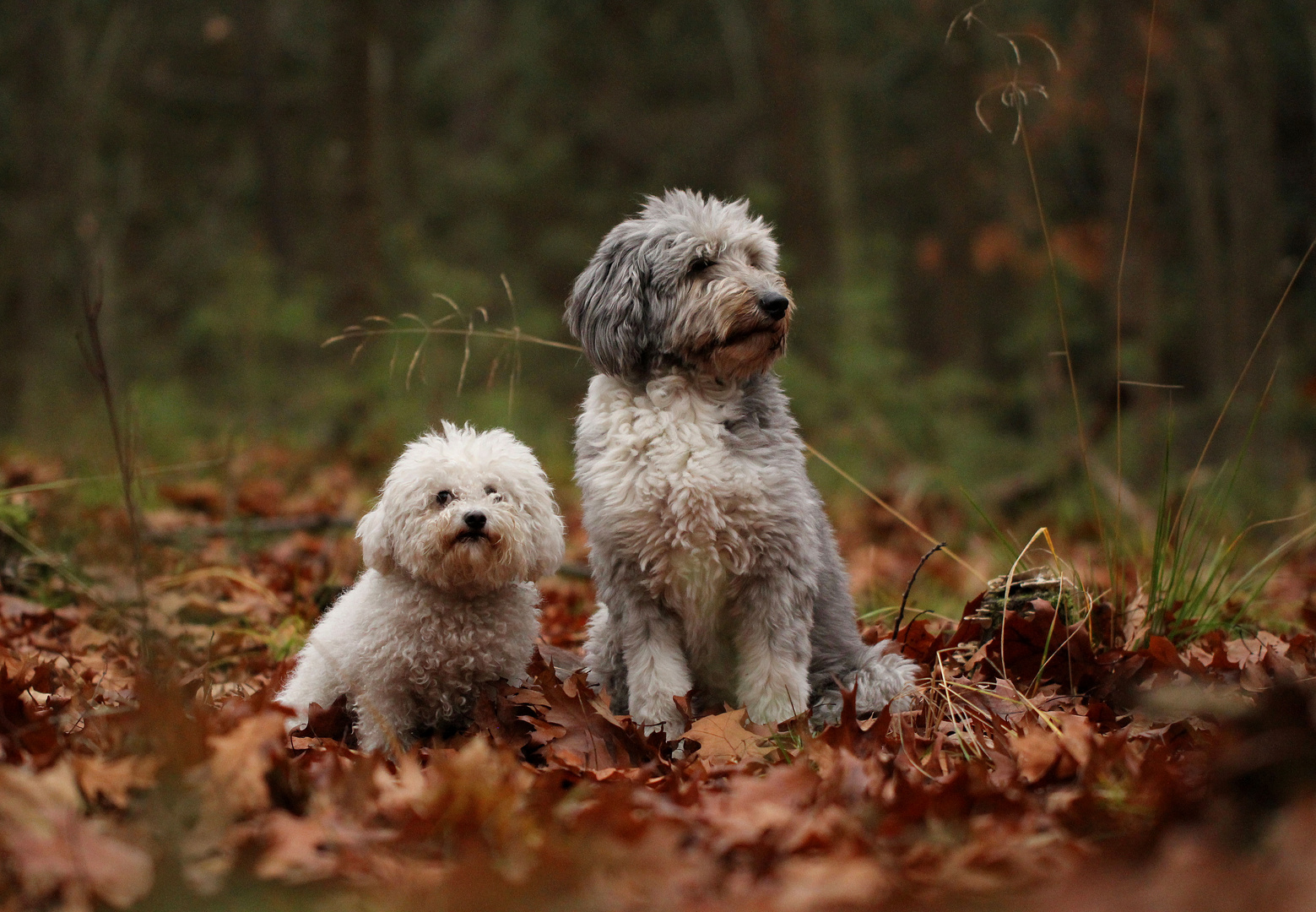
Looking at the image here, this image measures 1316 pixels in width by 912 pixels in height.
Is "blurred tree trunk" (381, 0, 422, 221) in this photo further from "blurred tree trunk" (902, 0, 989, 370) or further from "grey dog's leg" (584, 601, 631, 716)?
"grey dog's leg" (584, 601, 631, 716)

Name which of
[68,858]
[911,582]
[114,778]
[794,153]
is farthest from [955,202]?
[68,858]

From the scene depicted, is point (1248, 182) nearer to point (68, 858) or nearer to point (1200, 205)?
point (1200, 205)

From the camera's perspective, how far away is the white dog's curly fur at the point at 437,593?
330 cm

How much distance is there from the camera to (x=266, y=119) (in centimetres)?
1419

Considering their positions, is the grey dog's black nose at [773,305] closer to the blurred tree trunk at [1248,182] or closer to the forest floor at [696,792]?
the forest floor at [696,792]

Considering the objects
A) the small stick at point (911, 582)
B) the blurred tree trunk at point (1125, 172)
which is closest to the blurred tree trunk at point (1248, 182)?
the blurred tree trunk at point (1125, 172)

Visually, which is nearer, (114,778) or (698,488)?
(114,778)

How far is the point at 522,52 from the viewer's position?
58.5 ft

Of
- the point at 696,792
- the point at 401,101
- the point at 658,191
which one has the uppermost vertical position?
the point at 401,101

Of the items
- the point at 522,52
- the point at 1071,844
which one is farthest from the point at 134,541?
the point at 522,52

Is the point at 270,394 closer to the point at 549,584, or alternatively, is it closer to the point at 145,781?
the point at 549,584

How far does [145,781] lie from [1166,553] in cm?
341

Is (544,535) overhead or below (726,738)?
overhead

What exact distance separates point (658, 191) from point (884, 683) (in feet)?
50.7
